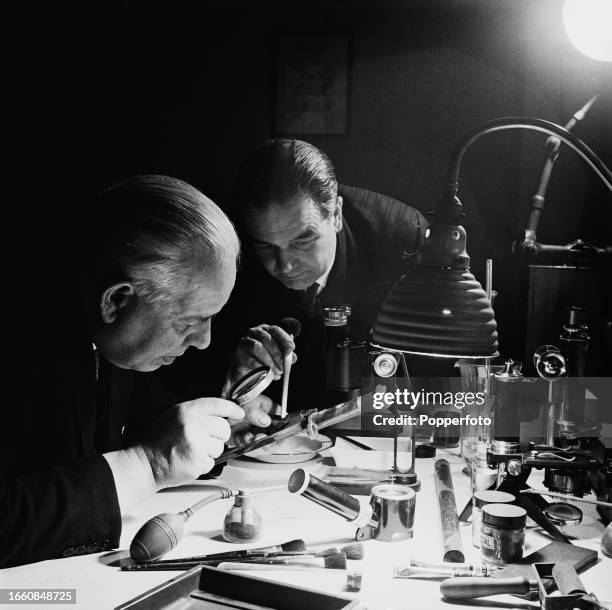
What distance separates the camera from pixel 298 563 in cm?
129

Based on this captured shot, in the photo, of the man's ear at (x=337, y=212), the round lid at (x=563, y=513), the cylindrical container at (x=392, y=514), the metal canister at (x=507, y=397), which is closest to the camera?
the cylindrical container at (x=392, y=514)

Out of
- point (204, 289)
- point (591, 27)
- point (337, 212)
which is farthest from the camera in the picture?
point (337, 212)

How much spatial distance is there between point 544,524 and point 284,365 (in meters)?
0.89

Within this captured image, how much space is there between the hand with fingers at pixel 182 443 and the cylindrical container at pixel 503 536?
61 cm

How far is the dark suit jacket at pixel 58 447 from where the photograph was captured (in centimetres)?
128

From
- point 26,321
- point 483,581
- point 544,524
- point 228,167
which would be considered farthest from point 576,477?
point 26,321

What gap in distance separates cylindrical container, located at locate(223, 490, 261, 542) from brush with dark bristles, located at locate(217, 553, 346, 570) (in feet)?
0.37

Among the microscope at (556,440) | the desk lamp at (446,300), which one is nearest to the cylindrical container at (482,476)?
the microscope at (556,440)

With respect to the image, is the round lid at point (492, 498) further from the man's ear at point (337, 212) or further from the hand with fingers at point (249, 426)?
the man's ear at point (337, 212)

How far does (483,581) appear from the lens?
117 cm

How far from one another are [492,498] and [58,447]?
42.3 inches

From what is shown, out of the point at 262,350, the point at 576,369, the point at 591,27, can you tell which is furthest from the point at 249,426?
the point at 591,27

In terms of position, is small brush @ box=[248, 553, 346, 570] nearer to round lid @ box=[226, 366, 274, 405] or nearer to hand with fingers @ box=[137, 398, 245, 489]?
hand with fingers @ box=[137, 398, 245, 489]

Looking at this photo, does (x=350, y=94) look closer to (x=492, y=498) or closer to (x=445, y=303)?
(x=445, y=303)
